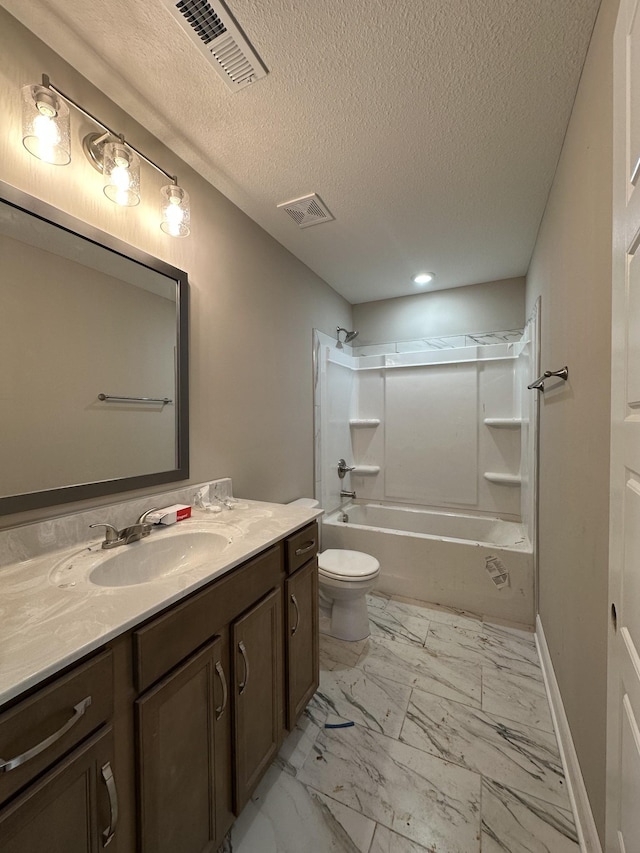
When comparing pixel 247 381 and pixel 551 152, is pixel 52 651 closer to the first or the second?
pixel 247 381

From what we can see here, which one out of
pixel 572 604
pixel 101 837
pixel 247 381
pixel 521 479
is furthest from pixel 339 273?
pixel 101 837

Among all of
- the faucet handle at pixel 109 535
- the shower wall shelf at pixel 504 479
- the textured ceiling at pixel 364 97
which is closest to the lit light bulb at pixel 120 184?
the textured ceiling at pixel 364 97

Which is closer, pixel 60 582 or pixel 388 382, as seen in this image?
pixel 60 582

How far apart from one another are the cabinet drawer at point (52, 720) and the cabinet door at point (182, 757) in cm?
12

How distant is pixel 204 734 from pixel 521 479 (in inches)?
106

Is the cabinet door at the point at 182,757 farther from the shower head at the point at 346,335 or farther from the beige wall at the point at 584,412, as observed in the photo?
the shower head at the point at 346,335

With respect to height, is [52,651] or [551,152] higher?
[551,152]

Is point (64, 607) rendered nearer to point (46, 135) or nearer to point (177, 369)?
point (177, 369)

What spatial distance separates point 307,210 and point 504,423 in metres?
2.25

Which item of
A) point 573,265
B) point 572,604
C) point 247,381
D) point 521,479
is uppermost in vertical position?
point 573,265

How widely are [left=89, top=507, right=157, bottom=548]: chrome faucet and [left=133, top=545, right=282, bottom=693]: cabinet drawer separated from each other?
1.36 feet

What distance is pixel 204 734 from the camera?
3.05ft

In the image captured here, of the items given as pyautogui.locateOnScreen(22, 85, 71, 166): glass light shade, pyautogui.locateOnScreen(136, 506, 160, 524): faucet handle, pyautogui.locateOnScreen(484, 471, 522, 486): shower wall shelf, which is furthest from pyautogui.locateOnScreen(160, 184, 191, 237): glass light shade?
pyautogui.locateOnScreen(484, 471, 522, 486): shower wall shelf

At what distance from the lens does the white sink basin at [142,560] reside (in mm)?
989
